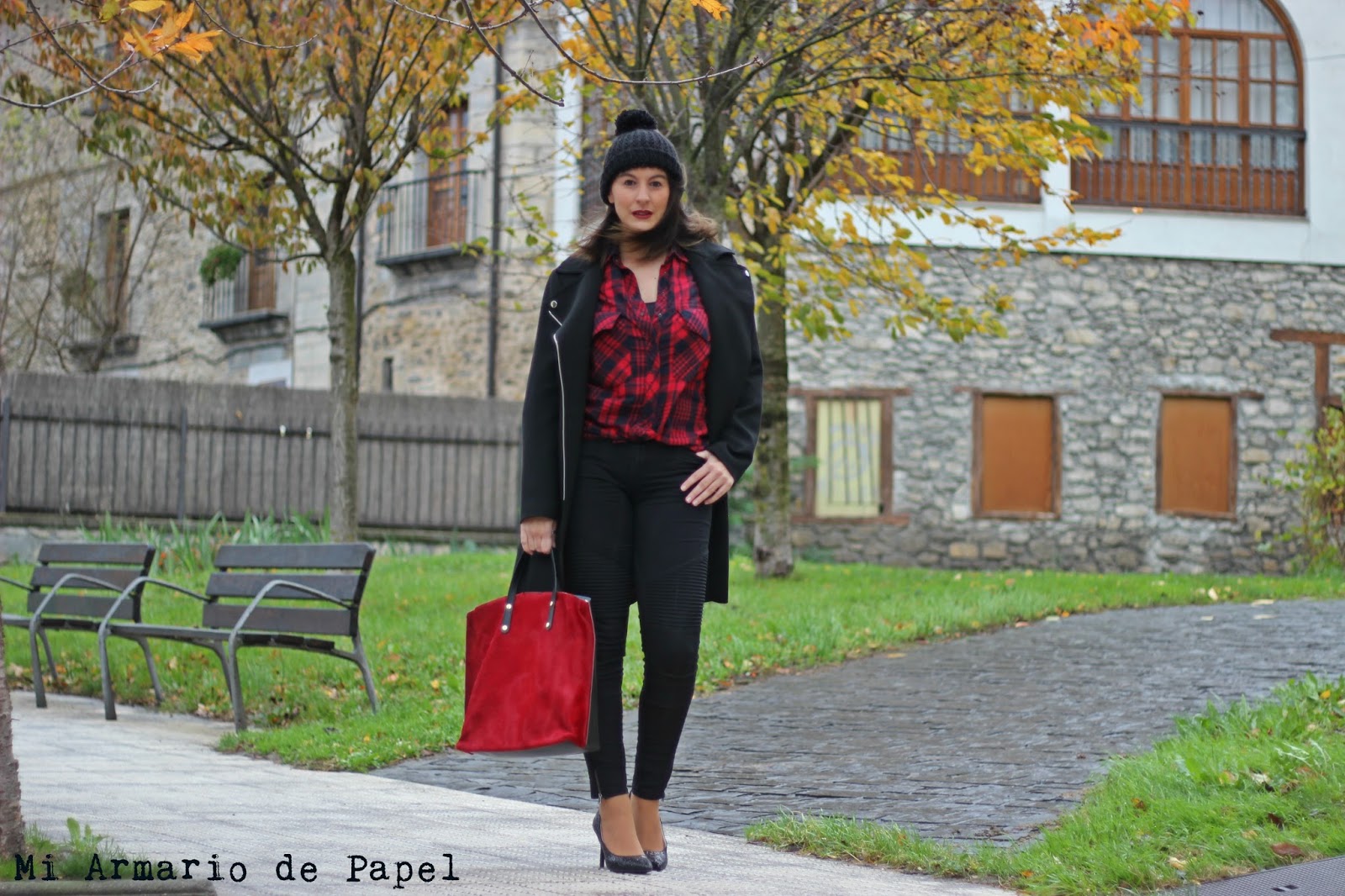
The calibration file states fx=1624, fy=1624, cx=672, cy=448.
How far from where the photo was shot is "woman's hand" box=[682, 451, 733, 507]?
415 centimetres

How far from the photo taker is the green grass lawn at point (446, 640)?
7605 mm

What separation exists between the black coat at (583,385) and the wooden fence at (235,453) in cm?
1385

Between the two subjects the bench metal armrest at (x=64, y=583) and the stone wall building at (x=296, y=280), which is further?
the stone wall building at (x=296, y=280)

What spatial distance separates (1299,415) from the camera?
66.0ft

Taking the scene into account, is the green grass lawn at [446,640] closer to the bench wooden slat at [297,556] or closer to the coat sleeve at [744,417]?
the bench wooden slat at [297,556]

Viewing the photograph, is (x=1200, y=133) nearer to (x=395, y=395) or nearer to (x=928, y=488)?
(x=928, y=488)

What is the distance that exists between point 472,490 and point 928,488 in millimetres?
5764

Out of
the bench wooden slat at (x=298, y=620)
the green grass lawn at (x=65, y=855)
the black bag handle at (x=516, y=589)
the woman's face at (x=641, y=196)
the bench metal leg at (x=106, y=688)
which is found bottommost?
the bench metal leg at (x=106, y=688)

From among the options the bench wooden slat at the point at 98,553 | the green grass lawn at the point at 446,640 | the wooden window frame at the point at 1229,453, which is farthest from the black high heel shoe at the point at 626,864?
the wooden window frame at the point at 1229,453

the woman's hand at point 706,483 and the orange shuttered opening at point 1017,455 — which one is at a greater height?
the orange shuttered opening at point 1017,455

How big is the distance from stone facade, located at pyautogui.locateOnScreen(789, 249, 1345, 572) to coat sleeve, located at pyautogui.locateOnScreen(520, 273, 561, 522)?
15116 millimetres

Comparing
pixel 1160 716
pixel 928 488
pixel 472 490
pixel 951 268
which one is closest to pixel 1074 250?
pixel 951 268

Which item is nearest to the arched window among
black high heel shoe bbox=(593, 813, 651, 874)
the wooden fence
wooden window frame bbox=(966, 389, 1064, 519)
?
wooden window frame bbox=(966, 389, 1064, 519)

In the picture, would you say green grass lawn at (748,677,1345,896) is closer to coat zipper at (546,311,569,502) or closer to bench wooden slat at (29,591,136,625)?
coat zipper at (546,311,569,502)
